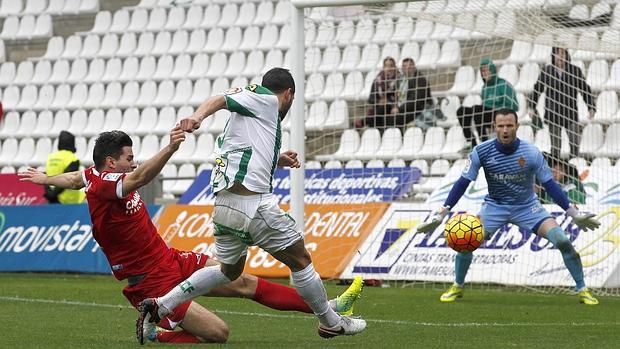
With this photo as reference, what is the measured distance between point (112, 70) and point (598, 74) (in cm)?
1202

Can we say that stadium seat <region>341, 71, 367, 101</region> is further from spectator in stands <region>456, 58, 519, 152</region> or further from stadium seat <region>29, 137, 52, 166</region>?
stadium seat <region>29, 137, 52, 166</region>

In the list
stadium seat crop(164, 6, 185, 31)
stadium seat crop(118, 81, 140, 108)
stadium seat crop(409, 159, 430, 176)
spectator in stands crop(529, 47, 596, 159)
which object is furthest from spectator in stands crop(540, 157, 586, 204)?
stadium seat crop(164, 6, 185, 31)

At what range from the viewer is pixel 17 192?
67.4ft

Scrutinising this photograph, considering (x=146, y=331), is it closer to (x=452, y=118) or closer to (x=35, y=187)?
(x=452, y=118)

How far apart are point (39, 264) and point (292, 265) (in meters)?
10.6

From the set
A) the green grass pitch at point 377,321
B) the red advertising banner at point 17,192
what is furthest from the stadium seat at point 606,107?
the red advertising banner at point 17,192

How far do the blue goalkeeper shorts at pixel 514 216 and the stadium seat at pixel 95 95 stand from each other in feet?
44.8

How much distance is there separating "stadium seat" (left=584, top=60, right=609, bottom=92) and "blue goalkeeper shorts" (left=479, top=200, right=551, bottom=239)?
13.3ft

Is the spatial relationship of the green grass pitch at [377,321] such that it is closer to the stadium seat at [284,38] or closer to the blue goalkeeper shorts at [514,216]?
Result: the blue goalkeeper shorts at [514,216]

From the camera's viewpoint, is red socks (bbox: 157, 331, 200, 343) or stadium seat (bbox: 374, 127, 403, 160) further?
stadium seat (bbox: 374, 127, 403, 160)

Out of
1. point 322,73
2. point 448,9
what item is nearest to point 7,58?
point 322,73

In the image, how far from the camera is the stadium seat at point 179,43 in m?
Answer: 24.7

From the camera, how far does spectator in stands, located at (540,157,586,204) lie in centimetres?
1510

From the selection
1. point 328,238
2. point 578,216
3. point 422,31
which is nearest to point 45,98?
point 422,31
